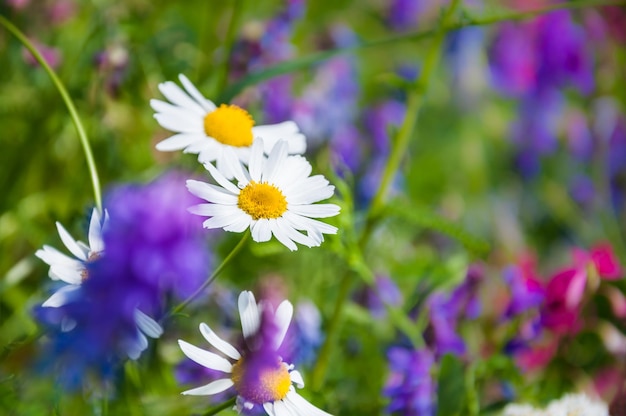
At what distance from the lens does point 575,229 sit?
1733 millimetres

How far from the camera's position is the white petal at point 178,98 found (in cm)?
71

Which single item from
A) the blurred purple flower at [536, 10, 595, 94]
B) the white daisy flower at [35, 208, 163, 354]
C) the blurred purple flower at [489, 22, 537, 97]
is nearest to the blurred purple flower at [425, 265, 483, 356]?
the white daisy flower at [35, 208, 163, 354]

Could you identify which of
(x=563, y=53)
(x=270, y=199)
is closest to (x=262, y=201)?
(x=270, y=199)

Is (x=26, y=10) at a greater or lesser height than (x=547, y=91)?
greater

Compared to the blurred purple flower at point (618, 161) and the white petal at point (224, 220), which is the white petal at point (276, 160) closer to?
the white petal at point (224, 220)

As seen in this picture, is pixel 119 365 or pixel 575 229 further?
pixel 575 229

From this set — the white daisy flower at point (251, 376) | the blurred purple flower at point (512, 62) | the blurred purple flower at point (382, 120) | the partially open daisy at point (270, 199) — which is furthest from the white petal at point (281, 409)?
the blurred purple flower at point (512, 62)

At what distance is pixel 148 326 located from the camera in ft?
1.86

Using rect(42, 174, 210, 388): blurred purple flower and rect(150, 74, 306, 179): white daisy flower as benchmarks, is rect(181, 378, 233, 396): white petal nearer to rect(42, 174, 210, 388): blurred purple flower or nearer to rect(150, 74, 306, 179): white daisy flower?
rect(42, 174, 210, 388): blurred purple flower

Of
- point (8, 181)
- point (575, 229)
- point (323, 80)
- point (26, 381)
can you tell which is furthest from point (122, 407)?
point (575, 229)

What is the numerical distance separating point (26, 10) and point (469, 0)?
904mm

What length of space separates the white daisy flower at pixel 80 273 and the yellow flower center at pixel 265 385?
0.06 m

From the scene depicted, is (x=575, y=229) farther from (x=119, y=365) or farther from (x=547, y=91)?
(x=119, y=365)

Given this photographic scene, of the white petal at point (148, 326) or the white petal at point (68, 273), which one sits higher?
the white petal at point (68, 273)
